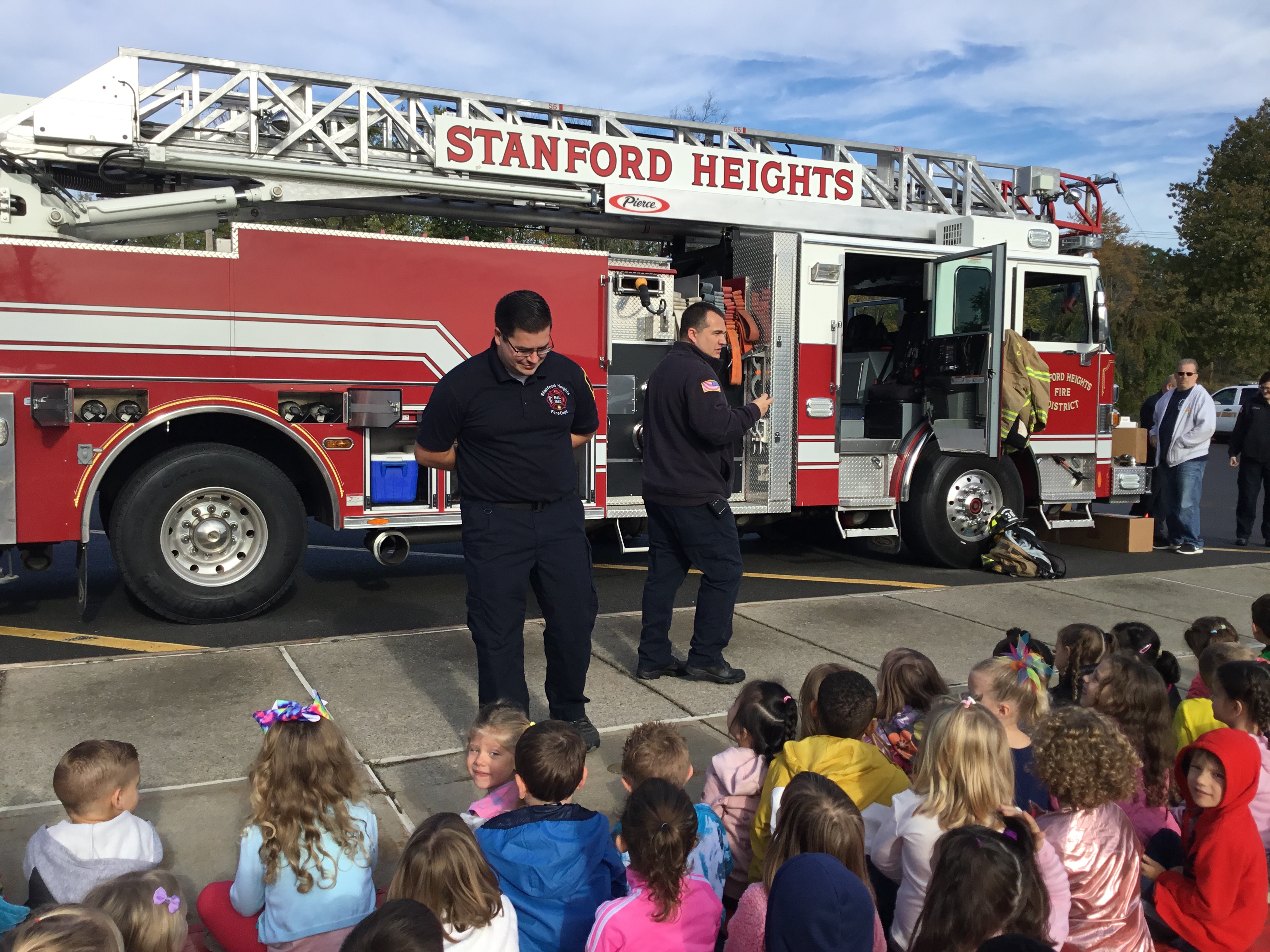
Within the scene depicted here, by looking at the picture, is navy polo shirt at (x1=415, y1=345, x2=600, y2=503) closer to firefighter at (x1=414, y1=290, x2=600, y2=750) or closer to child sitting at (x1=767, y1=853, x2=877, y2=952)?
firefighter at (x1=414, y1=290, x2=600, y2=750)

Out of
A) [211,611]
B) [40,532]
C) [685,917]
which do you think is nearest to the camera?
[685,917]

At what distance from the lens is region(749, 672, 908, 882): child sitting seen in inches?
121

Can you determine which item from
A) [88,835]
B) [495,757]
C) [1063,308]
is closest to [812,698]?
[495,757]

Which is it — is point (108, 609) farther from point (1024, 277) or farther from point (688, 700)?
point (1024, 277)

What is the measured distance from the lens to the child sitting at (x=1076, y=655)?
4.23 metres

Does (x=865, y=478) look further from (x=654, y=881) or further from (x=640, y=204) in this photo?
(x=654, y=881)

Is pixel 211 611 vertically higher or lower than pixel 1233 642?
lower

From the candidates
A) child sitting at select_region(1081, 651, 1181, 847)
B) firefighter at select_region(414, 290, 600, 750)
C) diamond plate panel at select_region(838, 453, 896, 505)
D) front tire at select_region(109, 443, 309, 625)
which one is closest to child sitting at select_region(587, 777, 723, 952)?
child sitting at select_region(1081, 651, 1181, 847)

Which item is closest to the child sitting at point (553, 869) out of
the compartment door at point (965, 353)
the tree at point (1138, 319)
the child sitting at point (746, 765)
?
the child sitting at point (746, 765)

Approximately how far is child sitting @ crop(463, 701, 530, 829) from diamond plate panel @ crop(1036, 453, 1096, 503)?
Result: 7.09 metres

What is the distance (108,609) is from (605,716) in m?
3.66

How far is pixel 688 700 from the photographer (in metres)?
5.15

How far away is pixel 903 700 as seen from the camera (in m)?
3.68

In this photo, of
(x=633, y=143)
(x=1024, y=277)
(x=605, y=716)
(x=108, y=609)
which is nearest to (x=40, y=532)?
(x=108, y=609)
